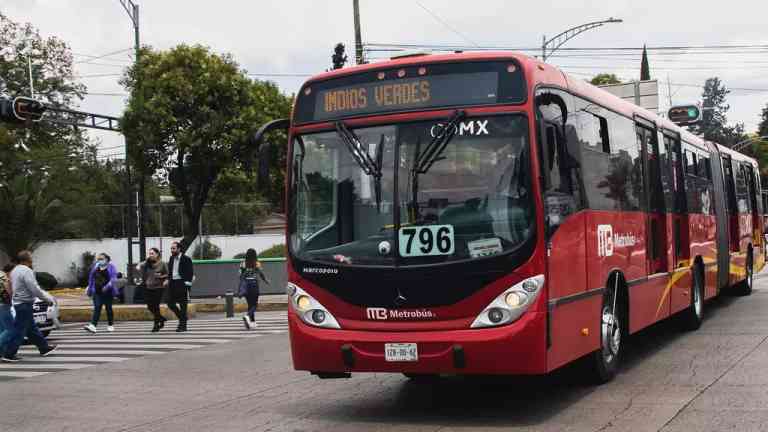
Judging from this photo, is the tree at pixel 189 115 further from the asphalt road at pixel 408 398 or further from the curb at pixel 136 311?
the asphalt road at pixel 408 398

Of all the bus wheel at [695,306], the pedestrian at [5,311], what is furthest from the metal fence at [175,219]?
the bus wheel at [695,306]

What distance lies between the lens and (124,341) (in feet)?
59.9

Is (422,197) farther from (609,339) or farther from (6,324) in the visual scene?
(6,324)

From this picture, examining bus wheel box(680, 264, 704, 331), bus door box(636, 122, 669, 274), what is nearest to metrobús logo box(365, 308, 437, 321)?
bus door box(636, 122, 669, 274)

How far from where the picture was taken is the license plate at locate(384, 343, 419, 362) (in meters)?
8.12

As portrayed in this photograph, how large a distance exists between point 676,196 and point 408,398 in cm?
568

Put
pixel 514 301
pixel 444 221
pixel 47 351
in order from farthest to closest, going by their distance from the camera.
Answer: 1. pixel 47 351
2. pixel 444 221
3. pixel 514 301

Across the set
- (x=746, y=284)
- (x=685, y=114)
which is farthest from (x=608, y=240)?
(x=685, y=114)

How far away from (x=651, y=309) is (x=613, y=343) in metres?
1.77

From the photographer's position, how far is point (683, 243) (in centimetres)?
1364

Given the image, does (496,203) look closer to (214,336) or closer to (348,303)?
(348,303)

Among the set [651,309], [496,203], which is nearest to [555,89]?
[496,203]

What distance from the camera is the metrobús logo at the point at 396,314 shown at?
8.15 metres

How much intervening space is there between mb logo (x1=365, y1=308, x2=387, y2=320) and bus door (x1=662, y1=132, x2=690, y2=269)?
231 inches
